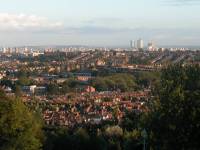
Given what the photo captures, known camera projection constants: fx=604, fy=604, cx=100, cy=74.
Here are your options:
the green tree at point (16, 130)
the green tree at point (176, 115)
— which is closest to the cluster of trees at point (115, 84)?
the green tree at point (16, 130)

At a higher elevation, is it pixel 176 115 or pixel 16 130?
pixel 176 115

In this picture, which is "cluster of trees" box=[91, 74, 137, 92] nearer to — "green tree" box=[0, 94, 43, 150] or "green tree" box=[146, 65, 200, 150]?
"green tree" box=[0, 94, 43, 150]

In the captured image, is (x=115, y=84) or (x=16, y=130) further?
(x=115, y=84)

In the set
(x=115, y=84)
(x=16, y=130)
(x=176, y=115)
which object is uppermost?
(x=176, y=115)

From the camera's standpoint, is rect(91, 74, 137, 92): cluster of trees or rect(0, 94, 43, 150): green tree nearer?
rect(0, 94, 43, 150): green tree

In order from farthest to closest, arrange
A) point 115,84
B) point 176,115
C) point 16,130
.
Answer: point 115,84, point 16,130, point 176,115

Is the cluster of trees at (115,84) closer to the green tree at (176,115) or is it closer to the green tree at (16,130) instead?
the green tree at (16,130)

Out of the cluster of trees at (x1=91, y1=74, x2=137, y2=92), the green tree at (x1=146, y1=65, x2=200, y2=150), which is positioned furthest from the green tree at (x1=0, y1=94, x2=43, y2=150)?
the cluster of trees at (x1=91, y1=74, x2=137, y2=92)

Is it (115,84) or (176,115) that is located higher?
(176,115)

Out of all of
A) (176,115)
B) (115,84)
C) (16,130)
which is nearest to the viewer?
(176,115)

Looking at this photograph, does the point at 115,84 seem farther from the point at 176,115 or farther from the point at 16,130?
the point at 176,115

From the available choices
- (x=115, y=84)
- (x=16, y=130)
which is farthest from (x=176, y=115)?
(x=115, y=84)
